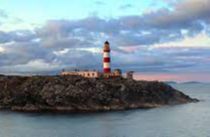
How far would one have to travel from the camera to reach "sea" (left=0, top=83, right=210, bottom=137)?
68375 mm

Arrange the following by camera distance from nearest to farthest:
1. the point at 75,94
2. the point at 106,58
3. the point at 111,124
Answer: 1. the point at 111,124
2. the point at 75,94
3. the point at 106,58

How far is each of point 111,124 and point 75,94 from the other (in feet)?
79.5

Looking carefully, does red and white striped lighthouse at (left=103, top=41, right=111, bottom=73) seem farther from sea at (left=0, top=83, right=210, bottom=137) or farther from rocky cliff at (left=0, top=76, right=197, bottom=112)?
sea at (left=0, top=83, right=210, bottom=137)

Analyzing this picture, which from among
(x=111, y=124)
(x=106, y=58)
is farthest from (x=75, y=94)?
(x=111, y=124)

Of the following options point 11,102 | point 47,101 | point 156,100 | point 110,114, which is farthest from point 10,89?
point 156,100

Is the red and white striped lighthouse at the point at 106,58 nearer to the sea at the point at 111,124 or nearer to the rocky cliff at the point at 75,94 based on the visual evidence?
the rocky cliff at the point at 75,94

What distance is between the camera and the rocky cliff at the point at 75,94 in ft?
330

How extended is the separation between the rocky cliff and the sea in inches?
236

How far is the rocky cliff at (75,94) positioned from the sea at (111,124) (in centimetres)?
600

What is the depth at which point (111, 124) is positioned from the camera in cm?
7844

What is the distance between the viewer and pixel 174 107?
10850cm

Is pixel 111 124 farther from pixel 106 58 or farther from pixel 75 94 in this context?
pixel 106 58

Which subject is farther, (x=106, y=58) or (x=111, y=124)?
(x=106, y=58)

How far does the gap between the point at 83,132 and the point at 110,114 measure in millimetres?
23643
